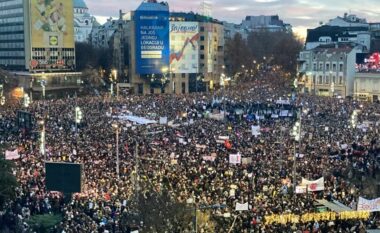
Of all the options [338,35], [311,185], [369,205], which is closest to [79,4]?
[338,35]

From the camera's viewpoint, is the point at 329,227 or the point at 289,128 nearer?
the point at 329,227


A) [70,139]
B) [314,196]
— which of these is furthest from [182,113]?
[314,196]

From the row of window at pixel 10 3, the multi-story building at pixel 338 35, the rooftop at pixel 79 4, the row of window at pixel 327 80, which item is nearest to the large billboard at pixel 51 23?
the row of window at pixel 10 3

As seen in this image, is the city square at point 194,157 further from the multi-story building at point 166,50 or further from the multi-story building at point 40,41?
the multi-story building at point 40,41

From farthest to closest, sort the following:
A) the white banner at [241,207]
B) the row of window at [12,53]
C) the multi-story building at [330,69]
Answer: the row of window at [12,53] < the multi-story building at [330,69] < the white banner at [241,207]

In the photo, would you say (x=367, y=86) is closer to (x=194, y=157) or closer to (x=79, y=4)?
(x=194, y=157)

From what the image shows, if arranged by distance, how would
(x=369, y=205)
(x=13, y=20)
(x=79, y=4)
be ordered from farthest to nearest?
(x=79, y=4) → (x=13, y=20) → (x=369, y=205)

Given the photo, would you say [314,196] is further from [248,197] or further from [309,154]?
[309,154]
